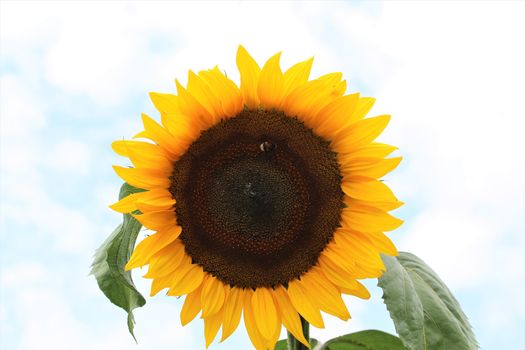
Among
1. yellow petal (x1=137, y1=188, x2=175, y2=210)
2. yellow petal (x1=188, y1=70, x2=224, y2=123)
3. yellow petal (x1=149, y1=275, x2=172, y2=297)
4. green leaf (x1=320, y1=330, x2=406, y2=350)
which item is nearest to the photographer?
yellow petal (x1=188, y1=70, x2=224, y2=123)

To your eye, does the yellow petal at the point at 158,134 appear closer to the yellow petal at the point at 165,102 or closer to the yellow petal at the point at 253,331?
the yellow petal at the point at 165,102

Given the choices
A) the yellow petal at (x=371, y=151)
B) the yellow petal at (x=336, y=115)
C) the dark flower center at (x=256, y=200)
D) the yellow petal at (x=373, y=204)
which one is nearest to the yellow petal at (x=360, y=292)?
the dark flower center at (x=256, y=200)

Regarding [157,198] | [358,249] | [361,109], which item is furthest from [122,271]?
[361,109]

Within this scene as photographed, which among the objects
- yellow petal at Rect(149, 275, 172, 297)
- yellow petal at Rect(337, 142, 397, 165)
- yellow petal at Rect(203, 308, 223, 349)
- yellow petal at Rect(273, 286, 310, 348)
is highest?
yellow petal at Rect(337, 142, 397, 165)

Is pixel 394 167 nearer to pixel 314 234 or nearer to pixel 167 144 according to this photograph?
pixel 314 234

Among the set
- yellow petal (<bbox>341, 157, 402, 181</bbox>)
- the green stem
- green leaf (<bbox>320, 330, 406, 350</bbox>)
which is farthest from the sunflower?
green leaf (<bbox>320, 330, 406, 350</bbox>)

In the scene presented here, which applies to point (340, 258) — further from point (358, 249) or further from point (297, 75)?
point (297, 75)

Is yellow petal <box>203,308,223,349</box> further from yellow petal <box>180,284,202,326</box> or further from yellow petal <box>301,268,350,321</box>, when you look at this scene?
yellow petal <box>301,268,350,321</box>
